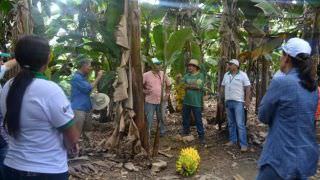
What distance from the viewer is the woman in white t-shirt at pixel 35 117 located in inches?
78.4

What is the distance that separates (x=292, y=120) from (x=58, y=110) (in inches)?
55.9

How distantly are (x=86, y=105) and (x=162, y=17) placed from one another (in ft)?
12.4

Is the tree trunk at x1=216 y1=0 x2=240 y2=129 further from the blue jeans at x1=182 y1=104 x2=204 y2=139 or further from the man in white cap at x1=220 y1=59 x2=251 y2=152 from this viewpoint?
the blue jeans at x1=182 y1=104 x2=204 y2=139

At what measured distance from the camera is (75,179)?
5223 millimetres

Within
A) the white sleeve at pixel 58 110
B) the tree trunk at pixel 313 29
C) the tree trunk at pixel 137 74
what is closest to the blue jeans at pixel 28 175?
the white sleeve at pixel 58 110

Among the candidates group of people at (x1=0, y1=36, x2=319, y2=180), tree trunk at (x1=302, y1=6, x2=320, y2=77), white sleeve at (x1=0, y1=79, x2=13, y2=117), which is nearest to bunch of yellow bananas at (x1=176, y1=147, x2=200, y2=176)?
group of people at (x1=0, y1=36, x2=319, y2=180)

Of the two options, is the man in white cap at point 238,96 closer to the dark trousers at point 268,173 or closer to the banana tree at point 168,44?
the banana tree at point 168,44

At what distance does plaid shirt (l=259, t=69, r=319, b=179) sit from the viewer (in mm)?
2490

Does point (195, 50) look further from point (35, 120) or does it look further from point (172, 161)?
point (35, 120)

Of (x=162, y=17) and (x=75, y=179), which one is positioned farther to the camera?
(x=162, y=17)

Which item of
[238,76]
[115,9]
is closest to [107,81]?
[115,9]

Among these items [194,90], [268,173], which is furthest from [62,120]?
[194,90]

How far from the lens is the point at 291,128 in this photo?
251 centimetres

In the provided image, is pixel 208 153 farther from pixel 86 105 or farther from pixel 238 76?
pixel 86 105
